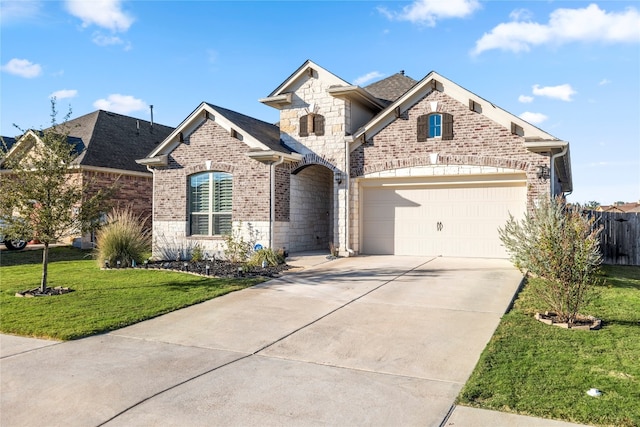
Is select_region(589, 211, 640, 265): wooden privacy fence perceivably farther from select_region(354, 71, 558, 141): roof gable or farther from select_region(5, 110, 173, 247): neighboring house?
select_region(5, 110, 173, 247): neighboring house

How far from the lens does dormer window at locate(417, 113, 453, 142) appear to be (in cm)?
1486

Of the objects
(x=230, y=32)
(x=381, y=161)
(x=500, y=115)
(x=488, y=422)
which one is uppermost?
(x=230, y=32)

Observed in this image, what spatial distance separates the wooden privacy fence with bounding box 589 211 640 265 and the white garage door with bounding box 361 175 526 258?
335 cm

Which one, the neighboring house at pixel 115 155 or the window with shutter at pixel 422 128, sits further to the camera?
the neighboring house at pixel 115 155

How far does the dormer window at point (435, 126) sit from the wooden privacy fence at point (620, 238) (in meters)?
5.40

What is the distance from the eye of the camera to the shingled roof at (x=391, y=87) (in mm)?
19938

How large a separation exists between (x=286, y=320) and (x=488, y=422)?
4433mm

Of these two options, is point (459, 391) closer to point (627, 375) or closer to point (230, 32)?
point (627, 375)

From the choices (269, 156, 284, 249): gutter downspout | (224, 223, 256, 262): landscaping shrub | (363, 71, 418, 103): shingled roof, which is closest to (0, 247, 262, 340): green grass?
(224, 223, 256, 262): landscaping shrub

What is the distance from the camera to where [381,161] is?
625 inches

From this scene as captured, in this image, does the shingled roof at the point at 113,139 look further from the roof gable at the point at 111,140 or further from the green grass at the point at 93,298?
the green grass at the point at 93,298

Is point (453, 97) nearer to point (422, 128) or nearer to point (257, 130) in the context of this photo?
point (422, 128)

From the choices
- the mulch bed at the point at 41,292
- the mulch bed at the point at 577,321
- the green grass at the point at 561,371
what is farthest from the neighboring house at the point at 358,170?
the green grass at the point at 561,371

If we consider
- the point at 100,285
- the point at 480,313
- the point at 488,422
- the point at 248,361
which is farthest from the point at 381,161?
the point at 488,422
